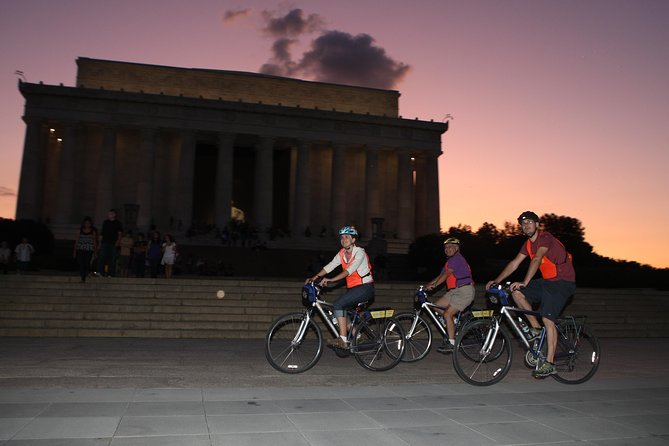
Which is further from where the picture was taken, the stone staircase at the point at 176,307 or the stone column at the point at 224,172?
the stone column at the point at 224,172

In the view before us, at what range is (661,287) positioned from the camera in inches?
1248

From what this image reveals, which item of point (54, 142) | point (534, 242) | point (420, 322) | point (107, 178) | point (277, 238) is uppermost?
point (54, 142)

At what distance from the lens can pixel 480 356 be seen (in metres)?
8.21

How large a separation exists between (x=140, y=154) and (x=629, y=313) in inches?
1768

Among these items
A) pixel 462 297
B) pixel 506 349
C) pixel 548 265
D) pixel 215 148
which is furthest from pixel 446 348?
pixel 215 148

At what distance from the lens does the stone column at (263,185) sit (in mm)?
54719

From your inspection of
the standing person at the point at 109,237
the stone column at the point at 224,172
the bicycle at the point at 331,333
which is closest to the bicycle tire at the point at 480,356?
the bicycle at the point at 331,333

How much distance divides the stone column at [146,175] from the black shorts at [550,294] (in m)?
48.1

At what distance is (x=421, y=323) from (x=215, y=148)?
186 feet

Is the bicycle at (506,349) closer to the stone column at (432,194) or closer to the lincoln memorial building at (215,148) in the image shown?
the lincoln memorial building at (215,148)

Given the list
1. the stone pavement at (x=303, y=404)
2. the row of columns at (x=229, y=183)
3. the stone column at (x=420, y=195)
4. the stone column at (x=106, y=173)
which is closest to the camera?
the stone pavement at (x=303, y=404)

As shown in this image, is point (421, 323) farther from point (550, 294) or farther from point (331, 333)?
point (550, 294)

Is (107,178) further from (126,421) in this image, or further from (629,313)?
(126,421)

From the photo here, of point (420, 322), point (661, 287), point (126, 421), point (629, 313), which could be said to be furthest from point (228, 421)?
point (661, 287)
